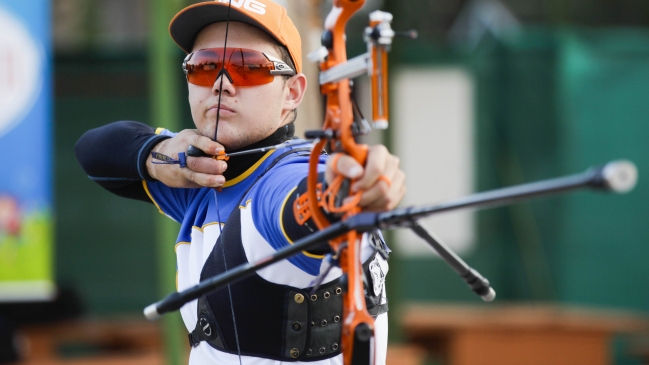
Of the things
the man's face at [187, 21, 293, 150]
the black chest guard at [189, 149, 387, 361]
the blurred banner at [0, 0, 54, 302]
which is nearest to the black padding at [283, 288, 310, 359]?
the black chest guard at [189, 149, 387, 361]

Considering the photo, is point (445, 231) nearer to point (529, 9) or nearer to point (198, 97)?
point (529, 9)

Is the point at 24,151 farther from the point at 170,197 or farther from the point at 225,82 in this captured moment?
the point at 225,82

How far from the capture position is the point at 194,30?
208cm

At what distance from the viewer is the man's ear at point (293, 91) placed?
2.04m

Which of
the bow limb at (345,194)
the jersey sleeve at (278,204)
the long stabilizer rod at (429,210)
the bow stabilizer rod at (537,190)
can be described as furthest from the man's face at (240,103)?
the bow stabilizer rod at (537,190)

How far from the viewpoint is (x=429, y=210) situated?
1383 mm

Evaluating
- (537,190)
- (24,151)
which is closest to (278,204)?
(537,190)

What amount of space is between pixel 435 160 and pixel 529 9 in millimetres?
4169

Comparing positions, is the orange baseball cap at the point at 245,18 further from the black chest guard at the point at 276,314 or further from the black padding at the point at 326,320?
the black padding at the point at 326,320

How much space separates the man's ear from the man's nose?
151 millimetres

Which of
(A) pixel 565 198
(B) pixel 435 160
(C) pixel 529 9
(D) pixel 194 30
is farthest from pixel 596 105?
(D) pixel 194 30

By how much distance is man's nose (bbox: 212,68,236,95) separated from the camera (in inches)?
75.7

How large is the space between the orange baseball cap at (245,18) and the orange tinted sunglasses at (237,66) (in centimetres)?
6

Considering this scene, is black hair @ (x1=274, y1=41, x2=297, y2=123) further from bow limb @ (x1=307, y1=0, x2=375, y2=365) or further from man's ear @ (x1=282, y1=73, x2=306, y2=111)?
bow limb @ (x1=307, y1=0, x2=375, y2=365)
